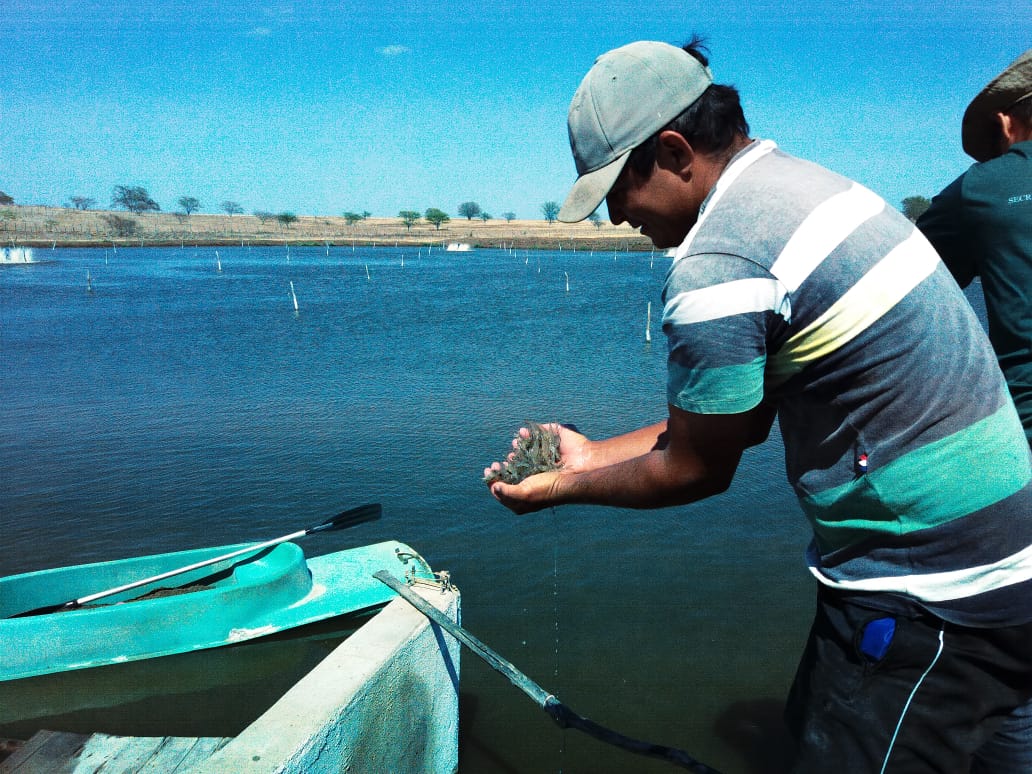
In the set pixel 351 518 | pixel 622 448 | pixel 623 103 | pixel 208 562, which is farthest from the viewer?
pixel 351 518

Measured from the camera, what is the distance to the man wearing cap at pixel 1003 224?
2.46 m

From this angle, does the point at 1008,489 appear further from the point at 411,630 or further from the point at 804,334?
the point at 411,630

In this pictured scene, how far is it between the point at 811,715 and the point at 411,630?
2232 millimetres

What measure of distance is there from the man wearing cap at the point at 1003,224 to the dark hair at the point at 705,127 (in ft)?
3.68

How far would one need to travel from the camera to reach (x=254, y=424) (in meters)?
13.1

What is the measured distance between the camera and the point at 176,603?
253 inches

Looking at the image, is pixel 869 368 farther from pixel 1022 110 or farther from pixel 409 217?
pixel 409 217

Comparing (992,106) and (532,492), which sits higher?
(992,106)

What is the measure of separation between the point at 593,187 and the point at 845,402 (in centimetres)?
77

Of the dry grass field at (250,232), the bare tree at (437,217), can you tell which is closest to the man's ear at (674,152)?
the dry grass field at (250,232)

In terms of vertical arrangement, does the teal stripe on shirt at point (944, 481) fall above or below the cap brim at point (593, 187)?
below

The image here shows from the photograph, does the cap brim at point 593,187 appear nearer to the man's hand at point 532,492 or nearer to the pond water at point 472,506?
the man's hand at point 532,492

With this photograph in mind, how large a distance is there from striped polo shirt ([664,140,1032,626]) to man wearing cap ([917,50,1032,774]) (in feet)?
3.07

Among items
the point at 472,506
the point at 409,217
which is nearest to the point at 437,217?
the point at 409,217
